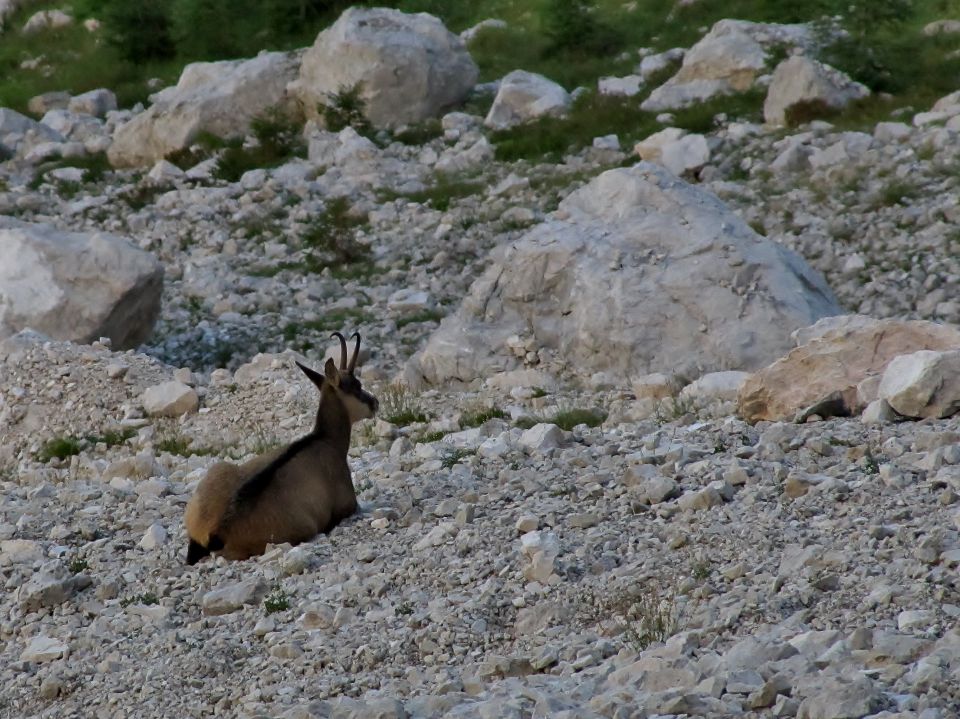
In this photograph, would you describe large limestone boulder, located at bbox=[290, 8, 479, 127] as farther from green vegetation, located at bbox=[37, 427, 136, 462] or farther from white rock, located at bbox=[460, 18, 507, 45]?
green vegetation, located at bbox=[37, 427, 136, 462]

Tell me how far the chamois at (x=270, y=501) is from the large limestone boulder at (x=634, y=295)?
5.34 m

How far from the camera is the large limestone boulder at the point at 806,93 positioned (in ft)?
73.1

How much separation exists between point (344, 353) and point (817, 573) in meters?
4.52

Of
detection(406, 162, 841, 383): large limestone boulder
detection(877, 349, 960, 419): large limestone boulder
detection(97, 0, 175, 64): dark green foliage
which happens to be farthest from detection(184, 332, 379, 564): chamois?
detection(97, 0, 175, 64): dark green foliage

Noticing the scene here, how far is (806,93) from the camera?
73.3ft

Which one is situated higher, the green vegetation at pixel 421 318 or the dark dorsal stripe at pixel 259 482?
the dark dorsal stripe at pixel 259 482

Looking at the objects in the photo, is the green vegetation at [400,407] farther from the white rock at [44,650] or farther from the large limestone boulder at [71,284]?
the white rock at [44,650]

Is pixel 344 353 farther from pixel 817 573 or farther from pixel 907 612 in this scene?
pixel 907 612

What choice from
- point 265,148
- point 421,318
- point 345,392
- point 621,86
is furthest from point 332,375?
point 621,86

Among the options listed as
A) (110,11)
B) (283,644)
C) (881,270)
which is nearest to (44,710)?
(283,644)

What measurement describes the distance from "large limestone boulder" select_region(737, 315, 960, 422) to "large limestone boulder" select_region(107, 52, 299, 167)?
16.7m

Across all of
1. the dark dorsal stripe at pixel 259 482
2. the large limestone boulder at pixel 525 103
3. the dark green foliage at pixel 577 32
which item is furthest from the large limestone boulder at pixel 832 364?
the dark green foliage at pixel 577 32

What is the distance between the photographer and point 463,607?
7461mm

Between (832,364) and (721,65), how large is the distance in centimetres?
1418
